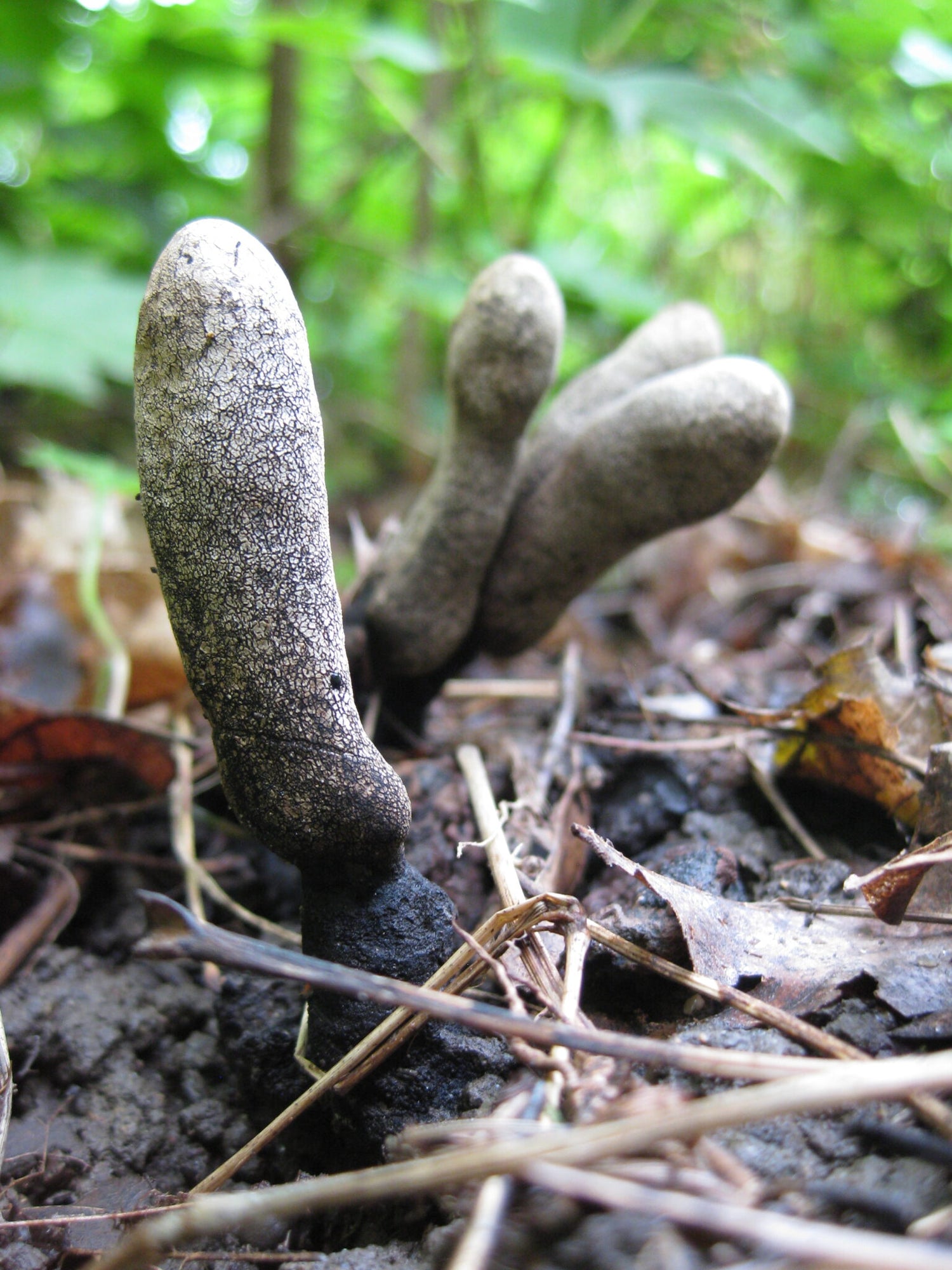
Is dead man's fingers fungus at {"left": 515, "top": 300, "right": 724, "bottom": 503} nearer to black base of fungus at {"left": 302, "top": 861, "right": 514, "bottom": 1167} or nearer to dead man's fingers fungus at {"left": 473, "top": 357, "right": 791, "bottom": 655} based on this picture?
dead man's fingers fungus at {"left": 473, "top": 357, "right": 791, "bottom": 655}

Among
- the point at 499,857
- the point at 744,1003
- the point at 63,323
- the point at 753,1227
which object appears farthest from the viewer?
the point at 63,323

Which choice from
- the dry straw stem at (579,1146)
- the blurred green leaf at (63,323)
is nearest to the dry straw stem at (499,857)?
the dry straw stem at (579,1146)

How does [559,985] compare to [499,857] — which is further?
[499,857]

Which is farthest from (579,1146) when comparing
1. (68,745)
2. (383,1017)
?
(68,745)

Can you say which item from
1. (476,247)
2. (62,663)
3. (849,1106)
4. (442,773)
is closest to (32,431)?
(476,247)

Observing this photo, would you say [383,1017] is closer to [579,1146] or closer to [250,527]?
[579,1146]

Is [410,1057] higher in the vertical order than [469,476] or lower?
lower

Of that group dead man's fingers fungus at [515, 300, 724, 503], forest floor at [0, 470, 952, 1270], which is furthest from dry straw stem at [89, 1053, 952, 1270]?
dead man's fingers fungus at [515, 300, 724, 503]
